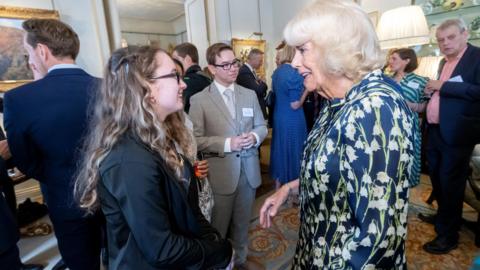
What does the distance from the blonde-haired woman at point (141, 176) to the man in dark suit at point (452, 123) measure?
207 centimetres

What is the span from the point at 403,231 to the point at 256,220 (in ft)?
7.29

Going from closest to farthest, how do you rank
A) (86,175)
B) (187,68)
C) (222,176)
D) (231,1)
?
(86,175) → (222,176) → (187,68) → (231,1)

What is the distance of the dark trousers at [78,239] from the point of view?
163 centimetres

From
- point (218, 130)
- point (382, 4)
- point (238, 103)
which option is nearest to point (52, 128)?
point (218, 130)

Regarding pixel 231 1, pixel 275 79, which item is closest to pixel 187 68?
pixel 275 79

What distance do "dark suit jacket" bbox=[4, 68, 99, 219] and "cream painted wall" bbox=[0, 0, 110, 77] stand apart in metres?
2.86

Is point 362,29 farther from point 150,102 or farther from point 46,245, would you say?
point 46,245

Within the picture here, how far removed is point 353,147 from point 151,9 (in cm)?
887

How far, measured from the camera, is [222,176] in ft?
6.13

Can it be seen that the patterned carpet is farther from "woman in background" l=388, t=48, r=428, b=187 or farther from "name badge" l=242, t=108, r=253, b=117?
"name badge" l=242, t=108, r=253, b=117

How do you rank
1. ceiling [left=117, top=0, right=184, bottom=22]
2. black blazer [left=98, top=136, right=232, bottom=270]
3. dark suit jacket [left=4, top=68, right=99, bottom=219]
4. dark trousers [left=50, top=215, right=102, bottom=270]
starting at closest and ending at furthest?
1. black blazer [left=98, top=136, right=232, bottom=270]
2. dark suit jacket [left=4, top=68, right=99, bottom=219]
3. dark trousers [left=50, top=215, right=102, bottom=270]
4. ceiling [left=117, top=0, right=184, bottom=22]

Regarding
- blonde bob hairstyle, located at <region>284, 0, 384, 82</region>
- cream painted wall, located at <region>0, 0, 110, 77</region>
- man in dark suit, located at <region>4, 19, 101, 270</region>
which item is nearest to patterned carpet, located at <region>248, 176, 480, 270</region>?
man in dark suit, located at <region>4, 19, 101, 270</region>

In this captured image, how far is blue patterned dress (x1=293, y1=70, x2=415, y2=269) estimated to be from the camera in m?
0.73

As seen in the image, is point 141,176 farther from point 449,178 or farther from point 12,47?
point 12,47
